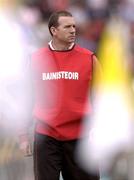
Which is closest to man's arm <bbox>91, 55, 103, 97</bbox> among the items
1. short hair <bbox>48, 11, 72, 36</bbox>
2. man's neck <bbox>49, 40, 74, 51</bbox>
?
man's neck <bbox>49, 40, 74, 51</bbox>

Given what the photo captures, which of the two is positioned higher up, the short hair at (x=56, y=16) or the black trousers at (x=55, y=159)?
the short hair at (x=56, y=16)

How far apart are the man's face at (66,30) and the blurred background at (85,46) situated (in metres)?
1.20

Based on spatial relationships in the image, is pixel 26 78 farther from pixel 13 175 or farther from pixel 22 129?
pixel 13 175

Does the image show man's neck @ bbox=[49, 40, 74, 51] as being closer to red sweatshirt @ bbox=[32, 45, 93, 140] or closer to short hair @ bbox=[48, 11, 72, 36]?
red sweatshirt @ bbox=[32, 45, 93, 140]

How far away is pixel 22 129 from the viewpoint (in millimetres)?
3865

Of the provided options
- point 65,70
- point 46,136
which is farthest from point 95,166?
point 65,70

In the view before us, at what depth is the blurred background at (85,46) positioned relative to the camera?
5.18 meters

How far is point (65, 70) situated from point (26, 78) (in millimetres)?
315

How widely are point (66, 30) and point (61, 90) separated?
423mm

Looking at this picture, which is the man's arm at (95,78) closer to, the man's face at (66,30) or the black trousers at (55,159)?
the man's face at (66,30)

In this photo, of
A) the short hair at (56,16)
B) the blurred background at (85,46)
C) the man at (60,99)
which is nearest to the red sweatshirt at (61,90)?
the man at (60,99)

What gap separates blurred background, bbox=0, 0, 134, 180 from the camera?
5.18 metres

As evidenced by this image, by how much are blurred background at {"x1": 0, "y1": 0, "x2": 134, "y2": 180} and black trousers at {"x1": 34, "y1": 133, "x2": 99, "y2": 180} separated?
122 centimetres

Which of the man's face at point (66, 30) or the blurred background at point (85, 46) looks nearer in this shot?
the man's face at point (66, 30)
